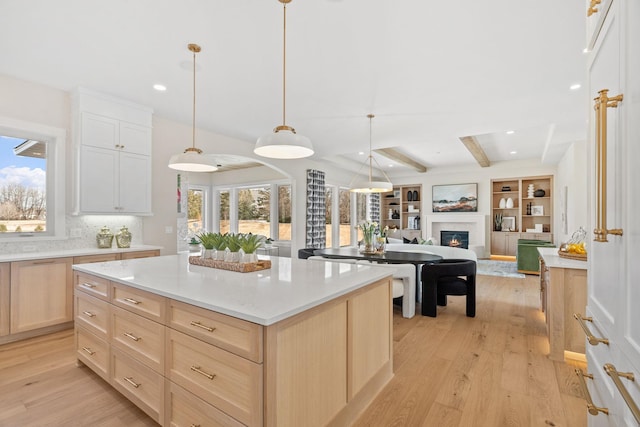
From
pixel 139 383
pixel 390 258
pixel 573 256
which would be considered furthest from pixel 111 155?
pixel 573 256

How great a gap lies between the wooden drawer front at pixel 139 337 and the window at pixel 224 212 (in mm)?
6929

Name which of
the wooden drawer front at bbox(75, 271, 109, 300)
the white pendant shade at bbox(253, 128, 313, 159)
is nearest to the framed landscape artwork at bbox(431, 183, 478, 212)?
the white pendant shade at bbox(253, 128, 313, 159)

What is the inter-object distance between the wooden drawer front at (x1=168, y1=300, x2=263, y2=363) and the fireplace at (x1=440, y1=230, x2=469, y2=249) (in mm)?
8389

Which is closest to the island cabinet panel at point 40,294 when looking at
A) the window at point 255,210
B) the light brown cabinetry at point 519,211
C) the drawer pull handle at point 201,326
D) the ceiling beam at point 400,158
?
the drawer pull handle at point 201,326

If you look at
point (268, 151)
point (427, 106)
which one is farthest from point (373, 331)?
point (427, 106)

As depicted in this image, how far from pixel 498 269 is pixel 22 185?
331 inches

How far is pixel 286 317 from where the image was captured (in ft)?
4.30

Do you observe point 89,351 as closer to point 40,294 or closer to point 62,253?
point 40,294

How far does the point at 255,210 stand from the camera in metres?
8.40

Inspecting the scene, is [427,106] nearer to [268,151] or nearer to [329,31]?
[329,31]

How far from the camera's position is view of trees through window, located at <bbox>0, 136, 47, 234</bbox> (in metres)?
3.37

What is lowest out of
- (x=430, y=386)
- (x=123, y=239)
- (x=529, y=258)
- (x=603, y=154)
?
(x=430, y=386)

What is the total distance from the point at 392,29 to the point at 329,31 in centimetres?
49

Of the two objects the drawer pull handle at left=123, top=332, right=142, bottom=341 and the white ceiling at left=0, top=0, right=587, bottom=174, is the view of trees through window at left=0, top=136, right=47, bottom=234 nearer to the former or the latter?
the white ceiling at left=0, top=0, right=587, bottom=174
